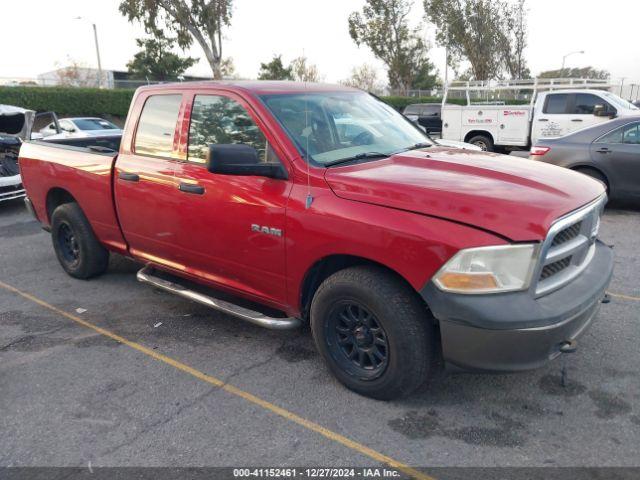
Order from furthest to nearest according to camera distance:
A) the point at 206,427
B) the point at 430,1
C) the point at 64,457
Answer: the point at 430,1 → the point at 206,427 → the point at 64,457

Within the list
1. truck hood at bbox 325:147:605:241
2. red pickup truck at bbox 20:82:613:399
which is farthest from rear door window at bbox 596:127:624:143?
truck hood at bbox 325:147:605:241

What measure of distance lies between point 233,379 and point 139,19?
95.1 ft

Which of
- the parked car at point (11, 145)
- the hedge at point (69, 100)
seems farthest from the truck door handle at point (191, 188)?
the hedge at point (69, 100)

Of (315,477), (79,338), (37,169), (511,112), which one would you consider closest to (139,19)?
(511,112)

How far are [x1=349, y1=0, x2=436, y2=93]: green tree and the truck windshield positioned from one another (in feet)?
129

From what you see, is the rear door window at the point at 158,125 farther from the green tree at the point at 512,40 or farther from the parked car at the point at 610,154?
the green tree at the point at 512,40

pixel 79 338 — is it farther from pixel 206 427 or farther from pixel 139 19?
pixel 139 19

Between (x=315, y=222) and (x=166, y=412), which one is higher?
(x=315, y=222)

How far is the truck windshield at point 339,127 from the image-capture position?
11.7 feet

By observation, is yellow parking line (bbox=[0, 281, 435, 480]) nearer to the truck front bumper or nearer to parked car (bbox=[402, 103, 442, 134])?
the truck front bumper

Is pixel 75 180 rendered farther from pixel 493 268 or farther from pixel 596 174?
pixel 596 174

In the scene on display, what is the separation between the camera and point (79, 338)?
423cm

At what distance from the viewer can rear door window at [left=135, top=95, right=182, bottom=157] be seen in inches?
165

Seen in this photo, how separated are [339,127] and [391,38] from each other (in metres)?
40.2
